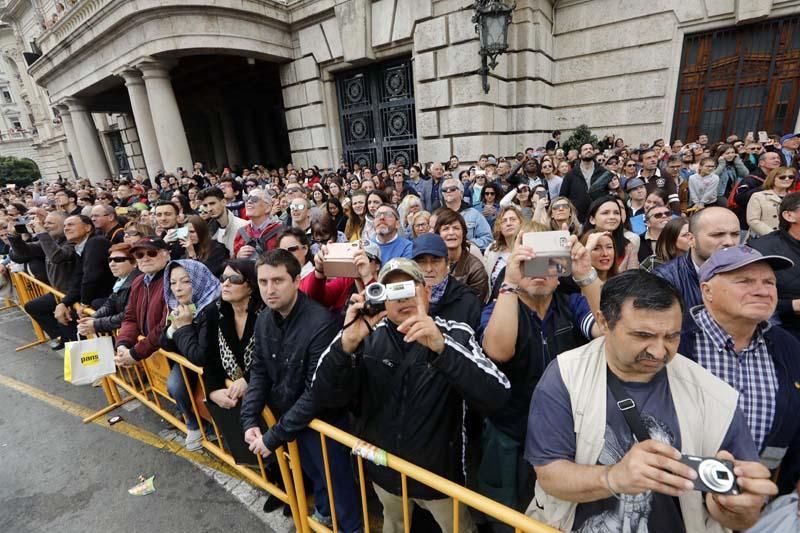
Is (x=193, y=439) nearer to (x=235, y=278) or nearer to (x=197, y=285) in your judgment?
(x=197, y=285)

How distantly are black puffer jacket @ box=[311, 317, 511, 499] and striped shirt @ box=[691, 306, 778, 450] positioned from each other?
1.05 metres

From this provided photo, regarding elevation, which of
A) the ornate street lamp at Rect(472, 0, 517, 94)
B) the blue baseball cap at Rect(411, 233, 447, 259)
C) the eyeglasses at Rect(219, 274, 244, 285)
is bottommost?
the eyeglasses at Rect(219, 274, 244, 285)

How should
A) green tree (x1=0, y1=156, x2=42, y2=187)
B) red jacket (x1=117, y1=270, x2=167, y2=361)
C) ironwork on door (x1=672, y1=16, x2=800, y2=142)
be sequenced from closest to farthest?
red jacket (x1=117, y1=270, x2=167, y2=361) < ironwork on door (x1=672, y1=16, x2=800, y2=142) < green tree (x1=0, y1=156, x2=42, y2=187)

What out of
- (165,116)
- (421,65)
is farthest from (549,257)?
(165,116)

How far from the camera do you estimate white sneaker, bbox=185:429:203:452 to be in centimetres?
341

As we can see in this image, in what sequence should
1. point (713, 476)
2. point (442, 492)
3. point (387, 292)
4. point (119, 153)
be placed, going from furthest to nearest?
1. point (119, 153)
2. point (442, 492)
3. point (387, 292)
4. point (713, 476)

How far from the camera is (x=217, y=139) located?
19891 millimetres

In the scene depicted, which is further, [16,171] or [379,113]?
[16,171]

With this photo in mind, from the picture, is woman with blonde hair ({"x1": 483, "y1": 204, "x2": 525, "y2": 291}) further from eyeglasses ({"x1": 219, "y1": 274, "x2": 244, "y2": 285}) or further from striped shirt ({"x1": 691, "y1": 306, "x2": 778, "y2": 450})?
eyeglasses ({"x1": 219, "y1": 274, "x2": 244, "y2": 285})

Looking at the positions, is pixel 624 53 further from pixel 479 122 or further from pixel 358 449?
pixel 358 449

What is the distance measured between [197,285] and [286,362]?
1.38 m

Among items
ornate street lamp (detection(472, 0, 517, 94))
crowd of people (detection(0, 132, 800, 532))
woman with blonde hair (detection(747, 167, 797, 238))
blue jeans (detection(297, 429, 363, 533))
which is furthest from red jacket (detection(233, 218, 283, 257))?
ornate street lamp (detection(472, 0, 517, 94))

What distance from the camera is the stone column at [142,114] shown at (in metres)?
11.1

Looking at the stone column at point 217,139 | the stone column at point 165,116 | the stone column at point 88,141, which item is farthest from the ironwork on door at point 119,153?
→ the stone column at point 165,116
